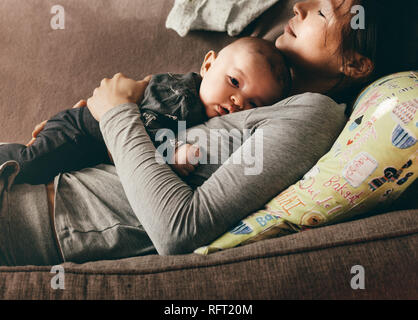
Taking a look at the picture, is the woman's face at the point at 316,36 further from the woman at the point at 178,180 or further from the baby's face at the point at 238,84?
the baby's face at the point at 238,84

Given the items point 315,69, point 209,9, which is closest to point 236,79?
point 315,69

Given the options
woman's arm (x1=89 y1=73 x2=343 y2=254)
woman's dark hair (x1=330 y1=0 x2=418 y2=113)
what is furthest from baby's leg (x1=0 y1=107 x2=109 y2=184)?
woman's dark hair (x1=330 y1=0 x2=418 y2=113)

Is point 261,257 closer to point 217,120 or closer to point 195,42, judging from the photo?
point 217,120

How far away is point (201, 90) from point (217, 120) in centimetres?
12

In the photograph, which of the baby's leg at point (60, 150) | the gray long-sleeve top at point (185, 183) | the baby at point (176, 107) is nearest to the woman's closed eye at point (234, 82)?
the baby at point (176, 107)

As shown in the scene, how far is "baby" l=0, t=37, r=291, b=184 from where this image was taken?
0.90 m

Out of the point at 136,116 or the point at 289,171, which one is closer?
the point at 289,171

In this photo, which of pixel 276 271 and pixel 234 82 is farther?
pixel 234 82

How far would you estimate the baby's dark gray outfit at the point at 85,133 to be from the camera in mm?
896

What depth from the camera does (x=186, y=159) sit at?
81cm

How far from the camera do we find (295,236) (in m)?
0.64

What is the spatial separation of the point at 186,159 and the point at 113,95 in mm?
298

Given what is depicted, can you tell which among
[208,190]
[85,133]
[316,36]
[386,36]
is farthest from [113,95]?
[386,36]

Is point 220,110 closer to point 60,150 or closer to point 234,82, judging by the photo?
point 234,82
